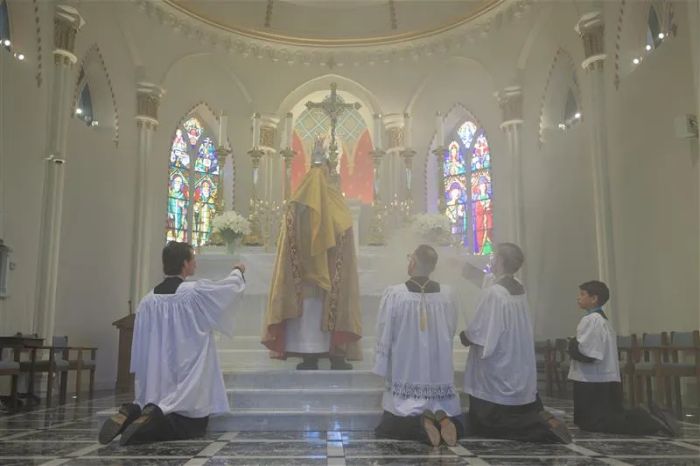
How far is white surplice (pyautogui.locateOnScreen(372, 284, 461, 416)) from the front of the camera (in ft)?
15.6

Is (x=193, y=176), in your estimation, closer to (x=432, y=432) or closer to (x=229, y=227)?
(x=229, y=227)

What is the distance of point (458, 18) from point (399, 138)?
2612 mm

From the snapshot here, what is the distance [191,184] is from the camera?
13906mm

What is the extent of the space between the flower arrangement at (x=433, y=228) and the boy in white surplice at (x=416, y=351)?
3587 millimetres

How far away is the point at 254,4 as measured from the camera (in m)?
14.2

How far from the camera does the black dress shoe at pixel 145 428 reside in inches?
164

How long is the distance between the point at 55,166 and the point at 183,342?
615 cm

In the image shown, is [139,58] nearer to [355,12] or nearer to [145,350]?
[355,12]

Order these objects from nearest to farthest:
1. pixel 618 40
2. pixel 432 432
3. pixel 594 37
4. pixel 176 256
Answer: pixel 432 432
pixel 176 256
pixel 618 40
pixel 594 37

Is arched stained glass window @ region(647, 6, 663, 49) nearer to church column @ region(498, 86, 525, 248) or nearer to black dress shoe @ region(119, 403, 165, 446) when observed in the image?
church column @ region(498, 86, 525, 248)

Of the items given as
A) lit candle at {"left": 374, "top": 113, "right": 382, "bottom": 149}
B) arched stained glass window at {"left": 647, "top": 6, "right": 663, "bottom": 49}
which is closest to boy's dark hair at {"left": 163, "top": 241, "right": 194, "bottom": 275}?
arched stained glass window at {"left": 647, "top": 6, "right": 663, "bottom": 49}

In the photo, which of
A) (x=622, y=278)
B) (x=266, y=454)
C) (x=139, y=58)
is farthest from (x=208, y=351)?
(x=139, y=58)

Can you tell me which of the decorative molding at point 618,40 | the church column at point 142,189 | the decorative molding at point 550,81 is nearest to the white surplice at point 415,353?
the decorative molding at point 618,40

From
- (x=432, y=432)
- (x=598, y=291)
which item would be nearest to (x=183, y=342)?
(x=432, y=432)
